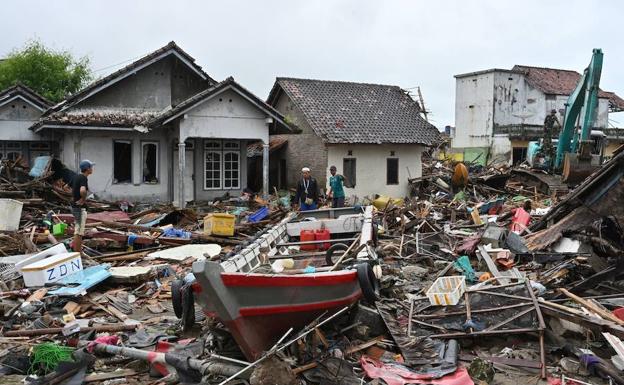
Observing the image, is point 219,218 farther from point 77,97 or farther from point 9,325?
point 77,97

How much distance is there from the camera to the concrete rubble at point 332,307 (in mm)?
5945

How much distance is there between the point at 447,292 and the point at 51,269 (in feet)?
20.9

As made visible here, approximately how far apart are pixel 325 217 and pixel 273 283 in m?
7.40

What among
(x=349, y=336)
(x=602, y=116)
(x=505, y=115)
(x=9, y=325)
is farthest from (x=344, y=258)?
(x=602, y=116)

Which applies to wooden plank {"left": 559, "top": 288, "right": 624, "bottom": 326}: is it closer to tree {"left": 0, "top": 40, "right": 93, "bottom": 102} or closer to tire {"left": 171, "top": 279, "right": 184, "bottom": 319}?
tire {"left": 171, "top": 279, "right": 184, "bottom": 319}

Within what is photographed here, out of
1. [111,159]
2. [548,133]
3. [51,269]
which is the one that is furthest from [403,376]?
[548,133]

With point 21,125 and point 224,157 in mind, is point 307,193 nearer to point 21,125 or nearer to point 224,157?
point 224,157

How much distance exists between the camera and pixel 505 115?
134 ft

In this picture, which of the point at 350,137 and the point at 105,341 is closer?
the point at 105,341

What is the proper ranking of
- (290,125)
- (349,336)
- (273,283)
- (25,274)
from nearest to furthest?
(273,283) < (349,336) < (25,274) < (290,125)

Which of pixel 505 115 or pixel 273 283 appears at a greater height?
pixel 505 115

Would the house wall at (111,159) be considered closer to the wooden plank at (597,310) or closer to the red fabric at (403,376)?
the red fabric at (403,376)

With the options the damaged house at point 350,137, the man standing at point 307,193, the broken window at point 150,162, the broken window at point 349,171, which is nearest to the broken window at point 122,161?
the broken window at point 150,162

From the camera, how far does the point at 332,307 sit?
6.62 meters
